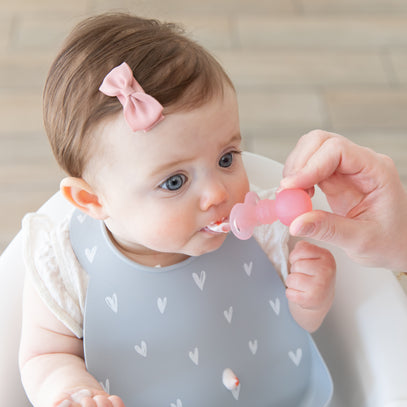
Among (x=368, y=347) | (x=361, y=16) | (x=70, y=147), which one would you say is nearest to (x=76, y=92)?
(x=70, y=147)

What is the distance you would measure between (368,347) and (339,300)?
0.09 meters

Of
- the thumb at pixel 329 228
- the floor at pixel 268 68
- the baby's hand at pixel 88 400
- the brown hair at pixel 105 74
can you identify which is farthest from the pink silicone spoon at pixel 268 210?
the floor at pixel 268 68

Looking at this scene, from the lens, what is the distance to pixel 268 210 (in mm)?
612

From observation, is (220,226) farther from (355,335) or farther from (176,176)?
(355,335)

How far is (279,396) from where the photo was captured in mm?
820

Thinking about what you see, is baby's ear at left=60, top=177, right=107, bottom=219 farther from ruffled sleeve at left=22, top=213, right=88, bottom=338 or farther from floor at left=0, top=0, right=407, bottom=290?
floor at left=0, top=0, right=407, bottom=290

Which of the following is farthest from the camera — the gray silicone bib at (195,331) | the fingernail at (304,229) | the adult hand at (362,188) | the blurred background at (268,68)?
the blurred background at (268,68)

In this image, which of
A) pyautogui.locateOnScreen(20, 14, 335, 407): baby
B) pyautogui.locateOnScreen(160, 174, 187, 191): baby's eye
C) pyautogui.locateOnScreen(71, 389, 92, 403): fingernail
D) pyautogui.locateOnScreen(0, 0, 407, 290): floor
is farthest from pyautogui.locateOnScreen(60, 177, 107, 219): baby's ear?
pyautogui.locateOnScreen(0, 0, 407, 290): floor

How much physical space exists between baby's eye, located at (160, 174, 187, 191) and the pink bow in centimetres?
8

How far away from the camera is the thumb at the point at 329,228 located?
56cm

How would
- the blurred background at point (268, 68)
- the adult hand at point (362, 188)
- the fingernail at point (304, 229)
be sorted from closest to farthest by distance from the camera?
1. the fingernail at point (304, 229)
2. the adult hand at point (362, 188)
3. the blurred background at point (268, 68)

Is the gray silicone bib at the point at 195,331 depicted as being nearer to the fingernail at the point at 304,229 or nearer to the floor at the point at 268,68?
the fingernail at the point at 304,229

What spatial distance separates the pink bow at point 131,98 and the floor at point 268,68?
925 millimetres

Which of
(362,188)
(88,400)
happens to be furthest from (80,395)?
(362,188)
